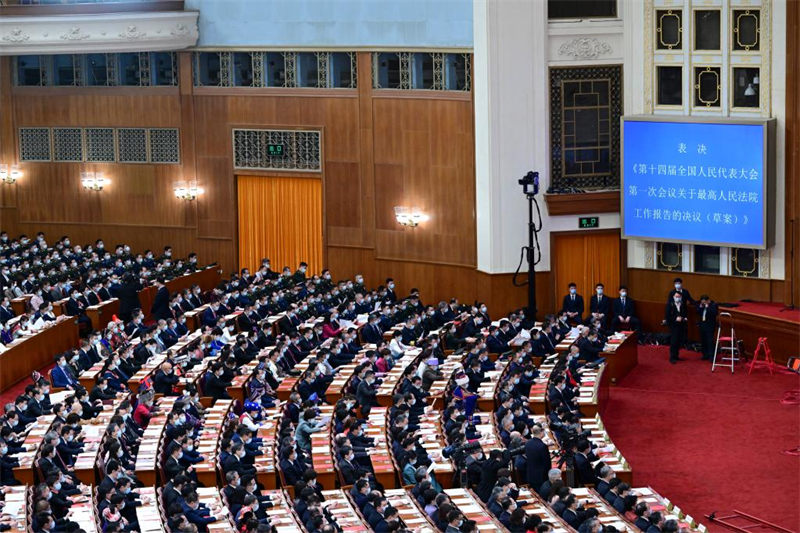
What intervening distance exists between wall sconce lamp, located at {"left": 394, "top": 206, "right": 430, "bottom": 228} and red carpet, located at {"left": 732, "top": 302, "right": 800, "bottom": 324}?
22.8ft

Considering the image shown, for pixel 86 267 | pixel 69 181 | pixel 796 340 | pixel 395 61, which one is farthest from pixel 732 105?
pixel 69 181

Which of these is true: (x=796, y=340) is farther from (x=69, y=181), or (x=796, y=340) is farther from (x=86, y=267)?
(x=69, y=181)

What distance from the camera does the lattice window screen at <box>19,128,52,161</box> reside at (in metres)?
38.2

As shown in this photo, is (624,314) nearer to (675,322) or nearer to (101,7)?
(675,322)

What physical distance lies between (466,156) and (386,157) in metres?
2.28

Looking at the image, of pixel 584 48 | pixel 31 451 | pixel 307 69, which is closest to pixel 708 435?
pixel 584 48

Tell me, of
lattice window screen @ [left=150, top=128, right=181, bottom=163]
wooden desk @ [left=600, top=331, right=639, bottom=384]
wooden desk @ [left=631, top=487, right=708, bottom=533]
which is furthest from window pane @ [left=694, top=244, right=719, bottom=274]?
lattice window screen @ [left=150, top=128, right=181, bottom=163]

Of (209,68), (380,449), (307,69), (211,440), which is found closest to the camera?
(380,449)

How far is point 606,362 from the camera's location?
27250 mm

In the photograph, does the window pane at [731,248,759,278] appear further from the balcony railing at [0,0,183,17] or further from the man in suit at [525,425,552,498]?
the balcony railing at [0,0,183,17]

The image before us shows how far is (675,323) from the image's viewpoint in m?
29.1

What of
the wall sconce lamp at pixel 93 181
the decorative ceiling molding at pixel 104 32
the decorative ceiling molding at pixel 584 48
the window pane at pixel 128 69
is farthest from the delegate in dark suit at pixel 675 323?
the wall sconce lamp at pixel 93 181

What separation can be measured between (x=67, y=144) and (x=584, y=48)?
13.7 m

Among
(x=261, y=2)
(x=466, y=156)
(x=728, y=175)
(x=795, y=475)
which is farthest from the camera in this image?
(x=261, y=2)
